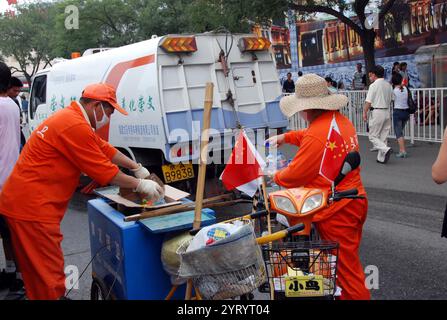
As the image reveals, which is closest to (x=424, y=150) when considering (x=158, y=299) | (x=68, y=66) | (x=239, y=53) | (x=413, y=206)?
(x=413, y=206)

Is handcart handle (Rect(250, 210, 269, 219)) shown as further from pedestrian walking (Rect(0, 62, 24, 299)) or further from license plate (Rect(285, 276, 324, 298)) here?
pedestrian walking (Rect(0, 62, 24, 299))

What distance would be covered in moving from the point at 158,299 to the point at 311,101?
5.35ft

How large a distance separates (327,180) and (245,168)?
1.75 feet

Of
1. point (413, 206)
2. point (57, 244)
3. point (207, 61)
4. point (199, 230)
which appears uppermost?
point (207, 61)

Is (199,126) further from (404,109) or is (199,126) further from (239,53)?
(404,109)

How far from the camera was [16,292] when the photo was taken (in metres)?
4.27

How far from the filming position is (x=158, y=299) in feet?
10.0

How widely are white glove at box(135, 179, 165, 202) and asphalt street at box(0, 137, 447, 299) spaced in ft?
5.26

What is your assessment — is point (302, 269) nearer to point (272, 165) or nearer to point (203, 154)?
point (203, 154)

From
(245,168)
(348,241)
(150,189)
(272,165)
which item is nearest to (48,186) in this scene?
(150,189)

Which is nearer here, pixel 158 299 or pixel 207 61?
pixel 158 299

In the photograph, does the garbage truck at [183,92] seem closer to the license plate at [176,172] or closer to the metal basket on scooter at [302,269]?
the license plate at [176,172]

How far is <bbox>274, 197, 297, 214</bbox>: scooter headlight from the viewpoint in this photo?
2810 mm

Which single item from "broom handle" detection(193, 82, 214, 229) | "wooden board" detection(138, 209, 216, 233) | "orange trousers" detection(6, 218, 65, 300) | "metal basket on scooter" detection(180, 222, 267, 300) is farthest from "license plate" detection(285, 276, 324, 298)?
"orange trousers" detection(6, 218, 65, 300)
